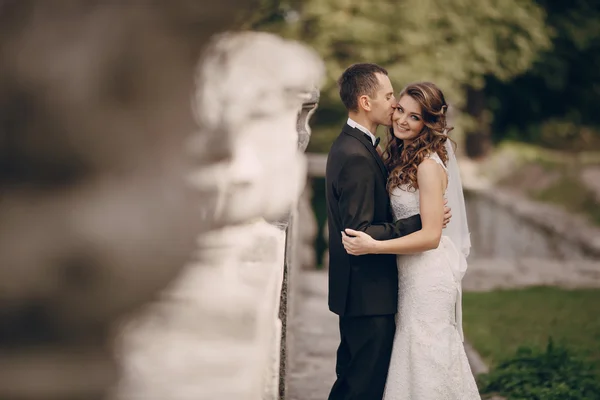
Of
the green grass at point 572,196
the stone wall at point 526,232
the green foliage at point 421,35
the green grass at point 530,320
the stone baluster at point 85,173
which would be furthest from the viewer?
the green foliage at point 421,35

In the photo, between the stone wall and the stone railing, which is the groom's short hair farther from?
the stone wall

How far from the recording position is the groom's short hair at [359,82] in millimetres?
2674

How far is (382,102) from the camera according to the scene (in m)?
Answer: 2.68

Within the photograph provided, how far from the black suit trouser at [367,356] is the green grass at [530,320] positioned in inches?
83.0

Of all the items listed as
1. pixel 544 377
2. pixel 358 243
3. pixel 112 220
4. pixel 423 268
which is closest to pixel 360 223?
pixel 358 243

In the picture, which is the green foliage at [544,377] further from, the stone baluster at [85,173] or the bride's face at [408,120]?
the stone baluster at [85,173]

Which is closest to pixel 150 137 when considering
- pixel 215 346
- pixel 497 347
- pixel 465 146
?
pixel 215 346

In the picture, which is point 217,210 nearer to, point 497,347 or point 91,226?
point 91,226

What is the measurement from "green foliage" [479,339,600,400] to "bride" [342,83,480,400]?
1256 mm

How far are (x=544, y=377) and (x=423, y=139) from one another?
6.46 ft

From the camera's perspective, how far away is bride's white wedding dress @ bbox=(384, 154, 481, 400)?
8.68ft

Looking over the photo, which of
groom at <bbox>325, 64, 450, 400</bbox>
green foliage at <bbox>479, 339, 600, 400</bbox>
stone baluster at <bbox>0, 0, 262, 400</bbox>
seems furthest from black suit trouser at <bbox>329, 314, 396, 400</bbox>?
stone baluster at <bbox>0, 0, 262, 400</bbox>

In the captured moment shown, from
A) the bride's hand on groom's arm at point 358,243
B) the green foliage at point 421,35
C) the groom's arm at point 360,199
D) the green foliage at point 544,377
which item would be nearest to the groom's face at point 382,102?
the groom's arm at point 360,199

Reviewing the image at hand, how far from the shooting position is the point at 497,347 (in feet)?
16.4
